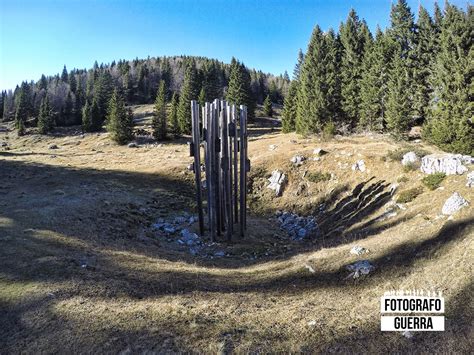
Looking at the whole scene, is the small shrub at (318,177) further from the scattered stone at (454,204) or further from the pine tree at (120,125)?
the pine tree at (120,125)

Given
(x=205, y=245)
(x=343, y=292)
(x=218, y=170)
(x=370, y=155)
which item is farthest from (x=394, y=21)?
(x=343, y=292)

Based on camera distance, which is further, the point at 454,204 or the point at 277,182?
the point at 277,182

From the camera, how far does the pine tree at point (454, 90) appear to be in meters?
29.6

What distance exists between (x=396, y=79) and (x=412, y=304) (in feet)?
120

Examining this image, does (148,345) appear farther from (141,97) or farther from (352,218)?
(141,97)

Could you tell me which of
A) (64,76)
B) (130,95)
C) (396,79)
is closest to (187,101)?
(396,79)

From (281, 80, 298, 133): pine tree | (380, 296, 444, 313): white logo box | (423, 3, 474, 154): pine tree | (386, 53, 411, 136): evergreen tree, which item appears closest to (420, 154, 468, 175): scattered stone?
(380, 296, 444, 313): white logo box

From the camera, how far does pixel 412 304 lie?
28.2 ft

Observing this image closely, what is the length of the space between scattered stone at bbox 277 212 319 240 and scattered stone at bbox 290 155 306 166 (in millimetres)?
6302

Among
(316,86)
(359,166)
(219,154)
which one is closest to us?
(219,154)

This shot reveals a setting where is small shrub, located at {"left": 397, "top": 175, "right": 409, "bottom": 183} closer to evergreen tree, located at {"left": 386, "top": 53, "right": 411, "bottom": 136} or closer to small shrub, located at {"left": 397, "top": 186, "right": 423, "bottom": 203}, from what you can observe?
small shrub, located at {"left": 397, "top": 186, "right": 423, "bottom": 203}

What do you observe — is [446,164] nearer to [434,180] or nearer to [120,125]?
[434,180]

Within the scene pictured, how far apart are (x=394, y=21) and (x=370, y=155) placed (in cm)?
2421

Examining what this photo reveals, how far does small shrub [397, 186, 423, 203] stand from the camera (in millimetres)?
17755
